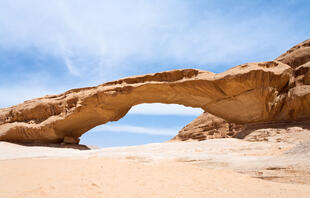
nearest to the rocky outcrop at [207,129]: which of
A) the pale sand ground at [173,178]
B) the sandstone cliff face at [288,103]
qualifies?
the sandstone cliff face at [288,103]

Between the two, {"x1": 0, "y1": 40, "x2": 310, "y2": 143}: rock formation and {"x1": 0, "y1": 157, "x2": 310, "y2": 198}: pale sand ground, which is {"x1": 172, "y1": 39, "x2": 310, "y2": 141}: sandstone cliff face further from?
{"x1": 0, "y1": 157, "x2": 310, "y2": 198}: pale sand ground

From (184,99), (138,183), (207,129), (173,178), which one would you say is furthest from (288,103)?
(138,183)

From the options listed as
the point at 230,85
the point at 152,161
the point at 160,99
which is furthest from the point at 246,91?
the point at 152,161

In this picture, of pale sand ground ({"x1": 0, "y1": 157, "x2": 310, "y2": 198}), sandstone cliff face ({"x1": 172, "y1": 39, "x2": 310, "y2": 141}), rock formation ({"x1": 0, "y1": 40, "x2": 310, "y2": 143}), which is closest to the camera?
pale sand ground ({"x1": 0, "y1": 157, "x2": 310, "y2": 198})

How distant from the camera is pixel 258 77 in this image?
1097cm

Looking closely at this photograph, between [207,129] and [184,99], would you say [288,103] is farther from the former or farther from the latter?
[207,129]

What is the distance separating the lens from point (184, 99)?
1348cm

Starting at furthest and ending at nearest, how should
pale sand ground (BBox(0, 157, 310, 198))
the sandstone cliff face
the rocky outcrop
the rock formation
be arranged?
the rocky outcrop
the rock formation
the sandstone cliff face
pale sand ground (BBox(0, 157, 310, 198))

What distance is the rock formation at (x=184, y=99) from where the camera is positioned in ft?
35.9

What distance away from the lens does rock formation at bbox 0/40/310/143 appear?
1095cm

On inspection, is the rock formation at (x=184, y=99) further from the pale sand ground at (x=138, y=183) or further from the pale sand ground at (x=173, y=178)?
the pale sand ground at (x=138, y=183)

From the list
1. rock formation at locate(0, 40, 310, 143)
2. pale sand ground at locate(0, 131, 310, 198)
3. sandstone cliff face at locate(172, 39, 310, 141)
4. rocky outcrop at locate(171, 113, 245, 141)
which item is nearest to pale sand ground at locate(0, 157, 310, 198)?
pale sand ground at locate(0, 131, 310, 198)

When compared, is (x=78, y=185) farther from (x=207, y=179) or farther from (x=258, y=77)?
(x=258, y=77)

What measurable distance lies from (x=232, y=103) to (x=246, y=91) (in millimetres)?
997
